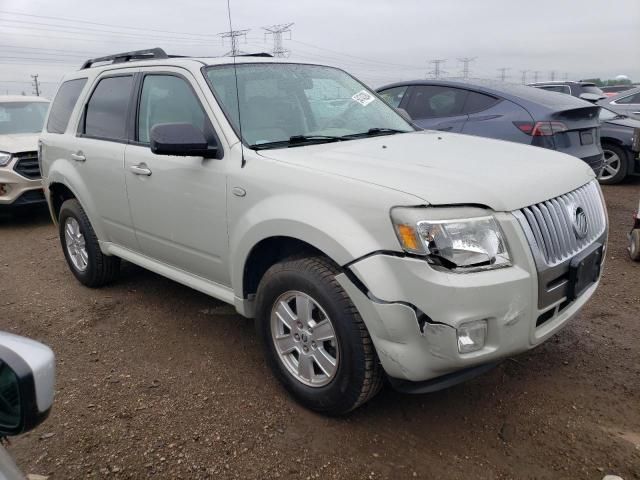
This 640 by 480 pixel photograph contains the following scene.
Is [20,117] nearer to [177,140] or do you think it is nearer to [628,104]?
[177,140]

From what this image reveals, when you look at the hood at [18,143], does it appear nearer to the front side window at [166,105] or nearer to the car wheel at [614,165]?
the front side window at [166,105]

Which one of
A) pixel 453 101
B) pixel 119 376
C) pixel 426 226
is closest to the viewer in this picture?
pixel 426 226

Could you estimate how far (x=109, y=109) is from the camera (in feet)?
14.0

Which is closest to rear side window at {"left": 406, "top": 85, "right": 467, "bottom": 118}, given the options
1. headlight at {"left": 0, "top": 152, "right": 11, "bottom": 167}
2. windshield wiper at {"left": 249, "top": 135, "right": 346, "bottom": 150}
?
windshield wiper at {"left": 249, "top": 135, "right": 346, "bottom": 150}

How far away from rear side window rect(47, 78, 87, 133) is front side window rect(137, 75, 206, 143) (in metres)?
1.20

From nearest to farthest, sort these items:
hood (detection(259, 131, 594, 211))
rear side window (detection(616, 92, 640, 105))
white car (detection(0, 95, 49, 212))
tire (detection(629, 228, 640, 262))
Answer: hood (detection(259, 131, 594, 211)), tire (detection(629, 228, 640, 262)), white car (detection(0, 95, 49, 212)), rear side window (detection(616, 92, 640, 105))

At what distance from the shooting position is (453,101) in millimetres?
6637

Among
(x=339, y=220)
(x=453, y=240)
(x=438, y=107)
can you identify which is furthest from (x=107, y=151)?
(x=438, y=107)

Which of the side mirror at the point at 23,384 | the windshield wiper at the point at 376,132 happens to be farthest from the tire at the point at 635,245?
the side mirror at the point at 23,384

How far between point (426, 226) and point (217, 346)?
6.57 feet

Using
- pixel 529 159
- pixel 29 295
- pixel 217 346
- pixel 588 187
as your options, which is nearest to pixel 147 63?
pixel 217 346

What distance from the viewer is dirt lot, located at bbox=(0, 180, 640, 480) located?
2.51 m

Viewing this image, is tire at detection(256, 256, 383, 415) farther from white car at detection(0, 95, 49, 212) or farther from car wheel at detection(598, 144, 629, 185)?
car wheel at detection(598, 144, 629, 185)

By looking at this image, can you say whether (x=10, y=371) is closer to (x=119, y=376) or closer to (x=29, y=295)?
(x=119, y=376)
